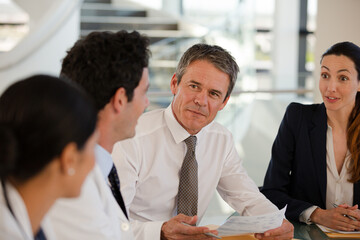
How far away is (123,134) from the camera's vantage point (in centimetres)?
139

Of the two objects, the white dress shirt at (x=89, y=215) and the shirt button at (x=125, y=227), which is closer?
the white dress shirt at (x=89, y=215)

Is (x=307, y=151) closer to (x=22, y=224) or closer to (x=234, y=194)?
(x=234, y=194)

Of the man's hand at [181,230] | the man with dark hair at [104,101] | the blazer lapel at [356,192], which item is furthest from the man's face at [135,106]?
the blazer lapel at [356,192]

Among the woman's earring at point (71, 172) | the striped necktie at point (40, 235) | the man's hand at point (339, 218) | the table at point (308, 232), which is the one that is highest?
the woman's earring at point (71, 172)

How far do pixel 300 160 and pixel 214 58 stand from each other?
0.65 metres

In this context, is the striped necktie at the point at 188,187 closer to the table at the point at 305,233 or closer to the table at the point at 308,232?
the table at the point at 305,233

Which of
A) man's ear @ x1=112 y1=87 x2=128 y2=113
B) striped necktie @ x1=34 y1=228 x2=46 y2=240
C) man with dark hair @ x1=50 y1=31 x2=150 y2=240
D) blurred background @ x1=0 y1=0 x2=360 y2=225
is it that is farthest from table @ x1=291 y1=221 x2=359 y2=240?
striped necktie @ x1=34 y1=228 x2=46 y2=240

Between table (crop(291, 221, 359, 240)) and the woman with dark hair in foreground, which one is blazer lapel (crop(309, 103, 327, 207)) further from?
the woman with dark hair in foreground

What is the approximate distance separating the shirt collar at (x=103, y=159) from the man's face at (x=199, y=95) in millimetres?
541

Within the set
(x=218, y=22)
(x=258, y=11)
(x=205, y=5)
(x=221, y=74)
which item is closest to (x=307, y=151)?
(x=221, y=74)

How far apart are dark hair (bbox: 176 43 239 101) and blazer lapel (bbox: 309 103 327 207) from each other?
→ 49 centimetres

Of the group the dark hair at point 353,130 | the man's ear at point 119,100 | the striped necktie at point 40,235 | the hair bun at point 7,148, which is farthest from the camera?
the dark hair at point 353,130

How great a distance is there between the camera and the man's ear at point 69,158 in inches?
35.1

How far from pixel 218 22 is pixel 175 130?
4.90 metres
